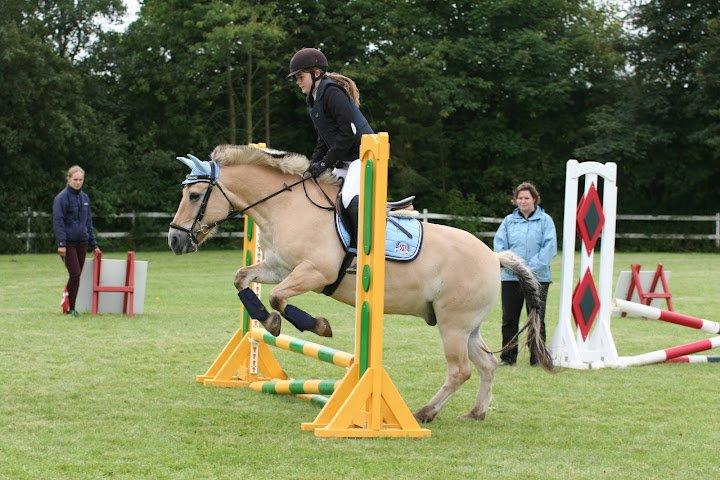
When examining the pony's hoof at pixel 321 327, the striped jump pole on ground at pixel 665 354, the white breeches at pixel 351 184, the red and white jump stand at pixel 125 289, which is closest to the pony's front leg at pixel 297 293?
the pony's hoof at pixel 321 327

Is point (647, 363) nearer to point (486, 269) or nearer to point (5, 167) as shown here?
point (486, 269)

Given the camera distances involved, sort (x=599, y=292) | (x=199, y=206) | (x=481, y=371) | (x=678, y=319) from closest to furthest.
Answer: (x=199, y=206), (x=481, y=371), (x=599, y=292), (x=678, y=319)

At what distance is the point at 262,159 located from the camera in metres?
7.57

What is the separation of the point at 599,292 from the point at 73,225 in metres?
6.60

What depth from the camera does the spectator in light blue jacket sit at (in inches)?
407

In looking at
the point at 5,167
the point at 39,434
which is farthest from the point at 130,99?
the point at 39,434

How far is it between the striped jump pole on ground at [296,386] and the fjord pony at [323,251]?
606mm

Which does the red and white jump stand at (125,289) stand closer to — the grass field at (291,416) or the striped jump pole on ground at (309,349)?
the grass field at (291,416)

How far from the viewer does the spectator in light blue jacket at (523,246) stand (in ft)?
33.9

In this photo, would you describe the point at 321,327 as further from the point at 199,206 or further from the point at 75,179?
the point at 75,179

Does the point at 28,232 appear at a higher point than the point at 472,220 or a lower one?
lower

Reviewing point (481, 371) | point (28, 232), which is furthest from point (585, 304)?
point (28, 232)

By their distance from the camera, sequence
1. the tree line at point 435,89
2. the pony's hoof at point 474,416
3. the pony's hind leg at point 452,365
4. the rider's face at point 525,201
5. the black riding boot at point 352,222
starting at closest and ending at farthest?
the black riding boot at point 352,222
the pony's hind leg at point 452,365
the pony's hoof at point 474,416
the rider's face at point 525,201
the tree line at point 435,89

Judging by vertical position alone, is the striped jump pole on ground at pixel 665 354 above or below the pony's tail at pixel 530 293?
below
